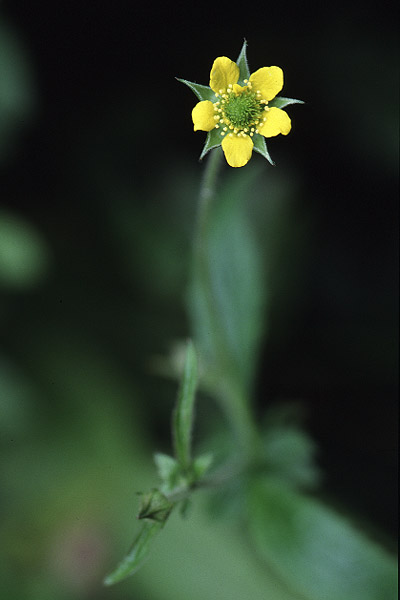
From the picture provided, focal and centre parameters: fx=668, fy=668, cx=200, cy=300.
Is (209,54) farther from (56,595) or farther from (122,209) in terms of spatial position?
(56,595)

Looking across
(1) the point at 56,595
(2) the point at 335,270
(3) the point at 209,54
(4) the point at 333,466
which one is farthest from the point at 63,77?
(1) the point at 56,595

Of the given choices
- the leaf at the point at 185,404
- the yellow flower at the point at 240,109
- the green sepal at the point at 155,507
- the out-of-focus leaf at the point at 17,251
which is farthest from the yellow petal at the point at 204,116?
the out-of-focus leaf at the point at 17,251

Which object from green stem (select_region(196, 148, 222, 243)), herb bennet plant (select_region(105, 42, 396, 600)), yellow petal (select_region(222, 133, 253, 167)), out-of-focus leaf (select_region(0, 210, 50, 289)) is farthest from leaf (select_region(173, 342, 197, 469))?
out-of-focus leaf (select_region(0, 210, 50, 289))

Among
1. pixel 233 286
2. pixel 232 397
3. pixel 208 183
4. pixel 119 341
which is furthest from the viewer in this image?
pixel 119 341

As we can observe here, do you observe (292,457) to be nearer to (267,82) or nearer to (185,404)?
(185,404)

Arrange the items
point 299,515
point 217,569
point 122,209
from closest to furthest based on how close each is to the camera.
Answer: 1. point 299,515
2. point 217,569
3. point 122,209

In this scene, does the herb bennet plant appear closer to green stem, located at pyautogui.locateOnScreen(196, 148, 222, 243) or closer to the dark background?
green stem, located at pyautogui.locateOnScreen(196, 148, 222, 243)

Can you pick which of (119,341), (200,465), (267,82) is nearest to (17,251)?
(119,341)
